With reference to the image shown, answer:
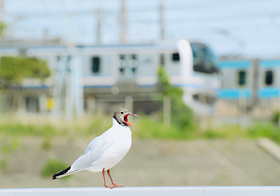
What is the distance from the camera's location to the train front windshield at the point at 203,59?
609 inches

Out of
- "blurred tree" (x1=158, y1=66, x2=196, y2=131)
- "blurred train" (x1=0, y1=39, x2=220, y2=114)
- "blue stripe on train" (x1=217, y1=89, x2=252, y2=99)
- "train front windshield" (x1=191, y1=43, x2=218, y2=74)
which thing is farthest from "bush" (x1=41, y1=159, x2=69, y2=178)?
"blue stripe on train" (x1=217, y1=89, x2=252, y2=99)

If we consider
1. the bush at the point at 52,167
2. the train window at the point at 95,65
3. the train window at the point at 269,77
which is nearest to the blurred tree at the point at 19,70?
the train window at the point at 95,65

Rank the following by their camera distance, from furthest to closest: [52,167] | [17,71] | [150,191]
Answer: [17,71] → [52,167] → [150,191]

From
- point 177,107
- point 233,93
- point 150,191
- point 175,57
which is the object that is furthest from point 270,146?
point 150,191

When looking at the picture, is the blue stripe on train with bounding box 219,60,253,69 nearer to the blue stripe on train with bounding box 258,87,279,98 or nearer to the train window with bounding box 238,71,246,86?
the train window with bounding box 238,71,246,86

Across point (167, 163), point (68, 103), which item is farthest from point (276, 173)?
point (68, 103)

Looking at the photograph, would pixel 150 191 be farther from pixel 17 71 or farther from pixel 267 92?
pixel 267 92

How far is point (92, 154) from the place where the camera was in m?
1.45

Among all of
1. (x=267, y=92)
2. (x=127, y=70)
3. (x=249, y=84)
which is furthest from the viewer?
(x=249, y=84)

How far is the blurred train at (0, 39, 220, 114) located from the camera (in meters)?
15.0

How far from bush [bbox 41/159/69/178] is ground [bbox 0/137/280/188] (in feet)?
0.52

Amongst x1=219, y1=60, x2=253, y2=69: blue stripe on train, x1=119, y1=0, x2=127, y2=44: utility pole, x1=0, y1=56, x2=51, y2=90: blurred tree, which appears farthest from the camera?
x1=219, y1=60, x2=253, y2=69: blue stripe on train

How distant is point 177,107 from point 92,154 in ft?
41.8

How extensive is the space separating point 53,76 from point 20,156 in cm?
422
